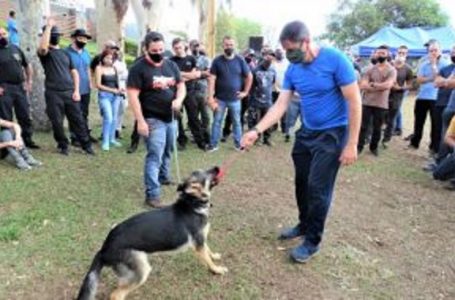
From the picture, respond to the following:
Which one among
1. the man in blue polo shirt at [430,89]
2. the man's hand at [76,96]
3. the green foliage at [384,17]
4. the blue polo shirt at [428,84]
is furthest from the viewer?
the green foliage at [384,17]

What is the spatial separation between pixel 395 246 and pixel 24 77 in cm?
633

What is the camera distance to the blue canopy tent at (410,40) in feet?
90.3

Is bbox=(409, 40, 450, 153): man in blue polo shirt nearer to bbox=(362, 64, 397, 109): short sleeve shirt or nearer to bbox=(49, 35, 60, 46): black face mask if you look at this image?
bbox=(362, 64, 397, 109): short sleeve shirt

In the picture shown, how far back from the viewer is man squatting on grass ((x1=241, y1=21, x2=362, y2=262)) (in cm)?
446

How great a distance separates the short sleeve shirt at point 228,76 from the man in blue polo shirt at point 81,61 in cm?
222

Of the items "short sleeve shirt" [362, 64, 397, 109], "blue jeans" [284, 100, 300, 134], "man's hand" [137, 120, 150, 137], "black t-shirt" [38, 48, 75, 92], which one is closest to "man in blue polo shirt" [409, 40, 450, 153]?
"short sleeve shirt" [362, 64, 397, 109]

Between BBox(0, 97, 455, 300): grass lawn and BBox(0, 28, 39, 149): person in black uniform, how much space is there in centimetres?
74

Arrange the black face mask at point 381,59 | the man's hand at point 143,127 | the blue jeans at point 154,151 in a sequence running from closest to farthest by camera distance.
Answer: the man's hand at point 143,127, the blue jeans at point 154,151, the black face mask at point 381,59

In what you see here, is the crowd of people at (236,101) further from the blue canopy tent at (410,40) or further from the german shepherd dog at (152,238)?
the blue canopy tent at (410,40)

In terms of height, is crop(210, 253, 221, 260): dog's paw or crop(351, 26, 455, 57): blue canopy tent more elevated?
crop(351, 26, 455, 57): blue canopy tent

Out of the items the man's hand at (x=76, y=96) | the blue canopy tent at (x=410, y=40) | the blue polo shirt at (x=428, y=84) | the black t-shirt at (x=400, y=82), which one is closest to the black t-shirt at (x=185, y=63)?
the man's hand at (x=76, y=96)

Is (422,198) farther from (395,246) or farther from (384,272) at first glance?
(384,272)

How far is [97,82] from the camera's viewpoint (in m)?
9.35

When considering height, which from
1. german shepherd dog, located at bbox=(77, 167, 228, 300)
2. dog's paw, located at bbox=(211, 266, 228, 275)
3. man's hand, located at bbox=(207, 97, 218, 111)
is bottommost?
dog's paw, located at bbox=(211, 266, 228, 275)
